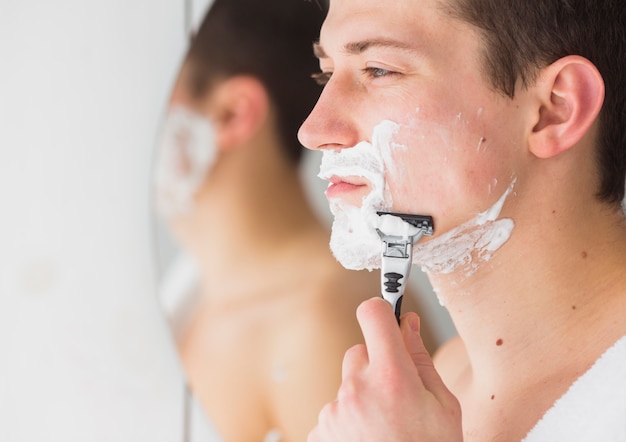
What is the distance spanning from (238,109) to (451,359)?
478 mm

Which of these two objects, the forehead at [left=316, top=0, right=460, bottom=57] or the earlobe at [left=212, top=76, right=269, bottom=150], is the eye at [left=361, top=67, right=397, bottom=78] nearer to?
the forehead at [left=316, top=0, right=460, bottom=57]

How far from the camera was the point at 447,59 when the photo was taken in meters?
0.71

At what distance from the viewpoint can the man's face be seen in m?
0.70

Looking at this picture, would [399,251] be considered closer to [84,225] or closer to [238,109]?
[238,109]

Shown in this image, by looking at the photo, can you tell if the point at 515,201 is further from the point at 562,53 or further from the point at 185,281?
the point at 185,281

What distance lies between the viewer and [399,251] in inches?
27.5

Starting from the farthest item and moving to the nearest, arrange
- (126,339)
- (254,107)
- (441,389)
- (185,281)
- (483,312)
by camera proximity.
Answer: (126,339), (185,281), (254,107), (483,312), (441,389)

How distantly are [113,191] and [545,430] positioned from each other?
919 millimetres

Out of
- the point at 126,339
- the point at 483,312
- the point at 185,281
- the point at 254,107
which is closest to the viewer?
the point at 483,312

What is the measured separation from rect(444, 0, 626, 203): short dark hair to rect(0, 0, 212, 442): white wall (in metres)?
0.76

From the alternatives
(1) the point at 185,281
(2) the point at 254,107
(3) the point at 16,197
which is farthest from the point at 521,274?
(3) the point at 16,197

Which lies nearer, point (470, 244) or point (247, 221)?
point (470, 244)

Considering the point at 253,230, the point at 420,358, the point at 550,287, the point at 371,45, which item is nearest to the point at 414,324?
the point at 420,358

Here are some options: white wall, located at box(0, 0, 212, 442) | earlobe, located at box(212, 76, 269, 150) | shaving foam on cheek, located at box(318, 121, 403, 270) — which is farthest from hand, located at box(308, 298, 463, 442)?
white wall, located at box(0, 0, 212, 442)
